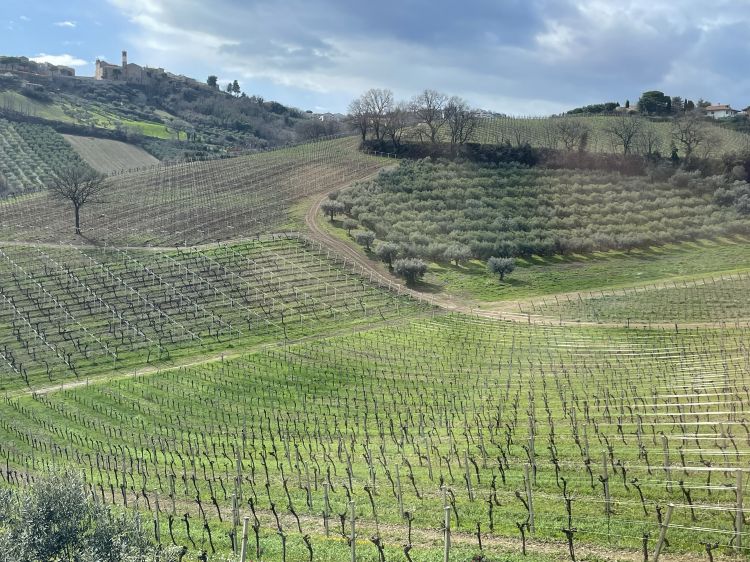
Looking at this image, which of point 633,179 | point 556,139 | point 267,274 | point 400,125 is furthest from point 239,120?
point 267,274

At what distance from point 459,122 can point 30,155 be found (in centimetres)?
7642

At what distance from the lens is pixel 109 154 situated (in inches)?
5482

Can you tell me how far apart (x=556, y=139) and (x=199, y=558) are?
10140cm

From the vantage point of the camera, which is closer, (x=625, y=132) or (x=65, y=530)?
(x=65, y=530)

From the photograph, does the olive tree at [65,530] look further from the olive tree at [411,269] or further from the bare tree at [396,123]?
the bare tree at [396,123]

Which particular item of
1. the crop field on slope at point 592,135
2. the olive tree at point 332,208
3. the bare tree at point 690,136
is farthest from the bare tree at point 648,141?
the olive tree at point 332,208

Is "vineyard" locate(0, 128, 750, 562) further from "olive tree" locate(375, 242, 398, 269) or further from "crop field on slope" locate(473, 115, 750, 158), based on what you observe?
"crop field on slope" locate(473, 115, 750, 158)

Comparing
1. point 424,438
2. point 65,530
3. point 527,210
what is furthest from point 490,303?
point 65,530

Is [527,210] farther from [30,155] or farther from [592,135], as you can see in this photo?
[30,155]

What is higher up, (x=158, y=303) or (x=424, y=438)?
(x=424, y=438)

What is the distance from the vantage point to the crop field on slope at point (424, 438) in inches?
763

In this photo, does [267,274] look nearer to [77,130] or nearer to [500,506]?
[500,506]

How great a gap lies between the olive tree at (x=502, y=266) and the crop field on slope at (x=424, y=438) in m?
15.4

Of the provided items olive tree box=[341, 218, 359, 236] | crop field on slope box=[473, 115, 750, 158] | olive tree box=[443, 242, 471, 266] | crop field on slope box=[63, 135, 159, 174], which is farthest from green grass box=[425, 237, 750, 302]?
crop field on slope box=[63, 135, 159, 174]
